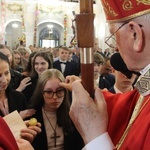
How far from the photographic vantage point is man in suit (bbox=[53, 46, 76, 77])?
493 centimetres

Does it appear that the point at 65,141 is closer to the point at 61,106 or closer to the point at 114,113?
the point at 61,106

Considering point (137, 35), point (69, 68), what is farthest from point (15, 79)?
point (137, 35)

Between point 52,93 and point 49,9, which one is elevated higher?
point 49,9

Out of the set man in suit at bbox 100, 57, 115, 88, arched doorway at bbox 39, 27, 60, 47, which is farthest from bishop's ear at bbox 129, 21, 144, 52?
arched doorway at bbox 39, 27, 60, 47

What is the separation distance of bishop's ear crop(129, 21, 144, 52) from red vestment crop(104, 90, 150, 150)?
0.69 feet

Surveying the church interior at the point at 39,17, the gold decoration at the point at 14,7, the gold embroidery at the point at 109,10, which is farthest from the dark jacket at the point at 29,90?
the gold decoration at the point at 14,7

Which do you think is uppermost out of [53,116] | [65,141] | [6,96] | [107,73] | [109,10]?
[109,10]

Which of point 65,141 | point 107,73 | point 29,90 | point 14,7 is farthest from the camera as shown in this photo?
point 14,7

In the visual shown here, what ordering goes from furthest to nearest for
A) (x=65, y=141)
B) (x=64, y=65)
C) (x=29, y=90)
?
(x=64, y=65), (x=29, y=90), (x=65, y=141)

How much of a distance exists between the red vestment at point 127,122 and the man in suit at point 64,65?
3.66 metres

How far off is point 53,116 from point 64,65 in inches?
131

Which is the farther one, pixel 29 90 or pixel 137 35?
pixel 29 90

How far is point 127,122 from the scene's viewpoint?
1.08m

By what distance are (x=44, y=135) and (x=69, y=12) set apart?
588 inches
